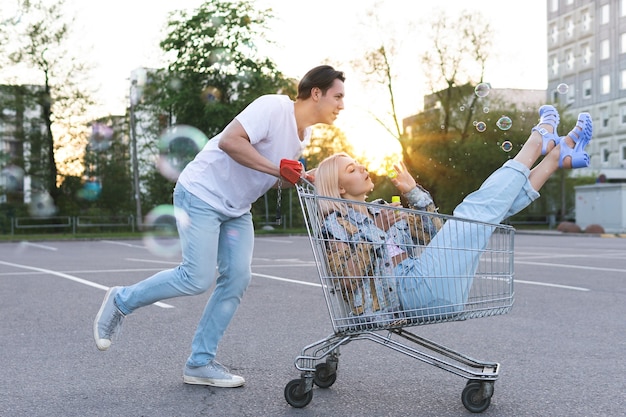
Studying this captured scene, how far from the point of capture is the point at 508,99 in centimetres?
4616

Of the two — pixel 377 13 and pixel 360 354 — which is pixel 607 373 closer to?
pixel 360 354

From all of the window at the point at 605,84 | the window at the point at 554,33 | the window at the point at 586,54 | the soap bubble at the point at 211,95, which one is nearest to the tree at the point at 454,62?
the soap bubble at the point at 211,95

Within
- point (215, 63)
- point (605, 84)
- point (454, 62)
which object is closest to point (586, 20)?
point (605, 84)

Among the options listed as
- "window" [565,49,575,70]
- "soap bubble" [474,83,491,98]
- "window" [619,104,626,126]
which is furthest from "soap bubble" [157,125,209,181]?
"window" [565,49,575,70]

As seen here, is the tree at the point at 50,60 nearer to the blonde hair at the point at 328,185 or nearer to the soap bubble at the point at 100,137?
the soap bubble at the point at 100,137

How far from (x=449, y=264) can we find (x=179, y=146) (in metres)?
36.8

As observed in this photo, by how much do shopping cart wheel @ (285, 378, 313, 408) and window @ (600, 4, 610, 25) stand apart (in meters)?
67.3

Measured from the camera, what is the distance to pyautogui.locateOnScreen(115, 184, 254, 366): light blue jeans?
421cm

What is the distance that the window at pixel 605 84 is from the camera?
211 feet

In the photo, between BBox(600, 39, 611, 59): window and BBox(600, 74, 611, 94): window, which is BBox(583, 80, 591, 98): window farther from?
BBox(600, 39, 611, 59): window

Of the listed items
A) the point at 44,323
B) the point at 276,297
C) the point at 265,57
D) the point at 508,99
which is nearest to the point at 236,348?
the point at 44,323

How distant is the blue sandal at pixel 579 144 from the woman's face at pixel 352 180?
3.44 ft

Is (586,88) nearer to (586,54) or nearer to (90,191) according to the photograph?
(586,54)

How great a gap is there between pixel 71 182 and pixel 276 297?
108 ft
